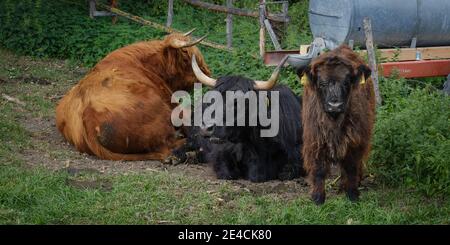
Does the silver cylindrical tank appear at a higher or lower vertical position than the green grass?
higher

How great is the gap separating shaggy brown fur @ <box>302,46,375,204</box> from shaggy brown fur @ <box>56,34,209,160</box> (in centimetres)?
211

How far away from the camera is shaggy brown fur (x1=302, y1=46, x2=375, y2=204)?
614 centimetres

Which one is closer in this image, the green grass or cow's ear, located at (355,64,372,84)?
the green grass

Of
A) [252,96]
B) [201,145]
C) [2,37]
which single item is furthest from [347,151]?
[2,37]

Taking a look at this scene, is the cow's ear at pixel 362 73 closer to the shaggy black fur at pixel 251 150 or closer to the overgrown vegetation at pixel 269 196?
the overgrown vegetation at pixel 269 196

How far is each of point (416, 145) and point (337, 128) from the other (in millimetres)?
908

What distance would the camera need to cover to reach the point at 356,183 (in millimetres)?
6383

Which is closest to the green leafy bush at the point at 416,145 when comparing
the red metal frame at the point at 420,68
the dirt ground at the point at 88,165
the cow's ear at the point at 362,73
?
the dirt ground at the point at 88,165

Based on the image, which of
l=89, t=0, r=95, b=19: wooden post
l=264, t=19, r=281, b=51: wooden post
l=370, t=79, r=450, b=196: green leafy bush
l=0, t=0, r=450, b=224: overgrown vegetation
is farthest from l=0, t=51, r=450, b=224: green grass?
l=89, t=0, r=95, b=19: wooden post

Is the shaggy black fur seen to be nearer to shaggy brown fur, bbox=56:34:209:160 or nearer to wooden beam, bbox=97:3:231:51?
shaggy brown fur, bbox=56:34:209:160

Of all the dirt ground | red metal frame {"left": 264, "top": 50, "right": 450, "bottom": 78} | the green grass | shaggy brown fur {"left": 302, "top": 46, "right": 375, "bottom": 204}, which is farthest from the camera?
red metal frame {"left": 264, "top": 50, "right": 450, "bottom": 78}

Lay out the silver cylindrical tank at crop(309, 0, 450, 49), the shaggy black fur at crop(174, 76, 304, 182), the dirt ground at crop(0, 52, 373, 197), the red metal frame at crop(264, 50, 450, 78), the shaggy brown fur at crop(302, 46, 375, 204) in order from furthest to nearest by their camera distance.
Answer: the silver cylindrical tank at crop(309, 0, 450, 49), the red metal frame at crop(264, 50, 450, 78), the shaggy black fur at crop(174, 76, 304, 182), the dirt ground at crop(0, 52, 373, 197), the shaggy brown fur at crop(302, 46, 375, 204)

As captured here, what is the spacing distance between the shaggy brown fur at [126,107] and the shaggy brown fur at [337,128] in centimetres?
211

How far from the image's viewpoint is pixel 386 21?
9.91 m
